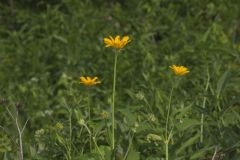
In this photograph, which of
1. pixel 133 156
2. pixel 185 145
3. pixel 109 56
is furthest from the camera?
pixel 109 56

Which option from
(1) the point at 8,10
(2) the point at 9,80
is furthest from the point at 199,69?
(1) the point at 8,10

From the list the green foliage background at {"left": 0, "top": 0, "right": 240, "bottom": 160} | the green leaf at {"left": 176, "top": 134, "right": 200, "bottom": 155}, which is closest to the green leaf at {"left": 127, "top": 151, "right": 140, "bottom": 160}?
the green leaf at {"left": 176, "top": 134, "right": 200, "bottom": 155}

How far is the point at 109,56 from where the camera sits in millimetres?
4500

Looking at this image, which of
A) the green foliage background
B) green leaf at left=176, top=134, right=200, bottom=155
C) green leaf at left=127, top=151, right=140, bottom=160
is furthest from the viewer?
the green foliage background

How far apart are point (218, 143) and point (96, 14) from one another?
10.1ft

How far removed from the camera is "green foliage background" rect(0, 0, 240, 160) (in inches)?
115

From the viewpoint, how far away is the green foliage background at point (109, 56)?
2.93m

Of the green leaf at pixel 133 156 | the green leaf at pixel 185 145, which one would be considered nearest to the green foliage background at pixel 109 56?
the green leaf at pixel 185 145

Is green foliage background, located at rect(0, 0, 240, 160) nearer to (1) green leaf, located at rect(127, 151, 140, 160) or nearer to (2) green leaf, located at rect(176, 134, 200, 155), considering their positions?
(2) green leaf, located at rect(176, 134, 200, 155)

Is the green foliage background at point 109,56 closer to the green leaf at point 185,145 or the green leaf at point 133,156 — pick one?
the green leaf at point 185,145

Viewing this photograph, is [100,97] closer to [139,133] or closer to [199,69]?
[199,69]

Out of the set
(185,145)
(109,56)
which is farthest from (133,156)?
(109,56)

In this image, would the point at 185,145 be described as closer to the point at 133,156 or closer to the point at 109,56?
the point at 133,156

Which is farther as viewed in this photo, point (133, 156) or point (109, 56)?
point (109, 56)
